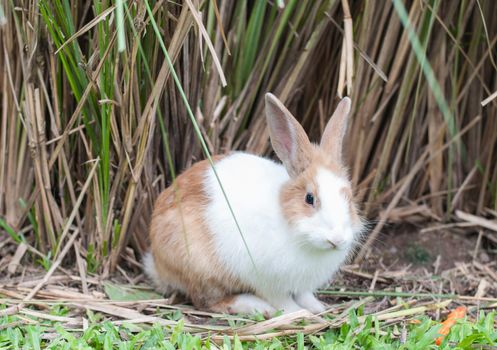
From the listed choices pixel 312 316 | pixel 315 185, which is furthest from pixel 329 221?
pixel 312 316

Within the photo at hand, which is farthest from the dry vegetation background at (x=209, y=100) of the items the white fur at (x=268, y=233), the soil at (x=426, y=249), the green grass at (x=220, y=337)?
the green grass at (x=220, y=337)

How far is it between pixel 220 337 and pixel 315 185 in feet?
2.47

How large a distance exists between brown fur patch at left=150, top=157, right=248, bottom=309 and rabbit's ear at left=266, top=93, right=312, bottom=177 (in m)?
0.45

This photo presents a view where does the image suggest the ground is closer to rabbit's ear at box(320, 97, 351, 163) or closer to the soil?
the soil

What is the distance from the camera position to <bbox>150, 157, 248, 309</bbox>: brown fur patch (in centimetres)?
348

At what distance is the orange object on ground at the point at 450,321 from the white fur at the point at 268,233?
1.74ft

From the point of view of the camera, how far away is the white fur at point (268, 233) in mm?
3246

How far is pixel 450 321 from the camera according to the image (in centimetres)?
335

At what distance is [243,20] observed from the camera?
12.4ft

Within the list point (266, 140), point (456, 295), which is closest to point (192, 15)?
point (266, 140)

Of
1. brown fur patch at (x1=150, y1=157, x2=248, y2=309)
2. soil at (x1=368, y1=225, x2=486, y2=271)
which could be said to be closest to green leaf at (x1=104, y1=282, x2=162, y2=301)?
brown fur patch at (x1=150, y1=157, x2=248, y2=309)

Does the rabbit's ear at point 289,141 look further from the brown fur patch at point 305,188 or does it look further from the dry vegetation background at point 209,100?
the dry vegetation background at point 209,100

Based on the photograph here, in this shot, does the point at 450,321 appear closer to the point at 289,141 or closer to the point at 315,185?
the point at 315,185

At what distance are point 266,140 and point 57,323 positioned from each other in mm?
1475
